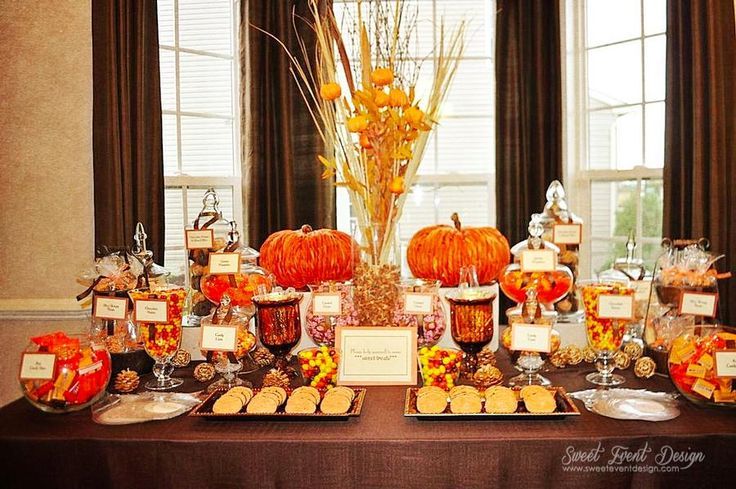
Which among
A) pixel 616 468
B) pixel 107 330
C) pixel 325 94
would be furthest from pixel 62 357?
pixel 616 468

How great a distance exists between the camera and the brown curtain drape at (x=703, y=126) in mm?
2510

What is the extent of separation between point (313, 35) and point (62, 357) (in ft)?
7.34

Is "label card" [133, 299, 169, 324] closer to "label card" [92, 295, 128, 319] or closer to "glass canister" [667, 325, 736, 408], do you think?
"label card" [92, 295, 128, 319]

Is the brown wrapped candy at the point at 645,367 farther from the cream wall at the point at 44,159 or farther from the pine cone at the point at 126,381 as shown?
the cream wall at the point at 44,159

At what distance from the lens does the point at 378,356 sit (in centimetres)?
169

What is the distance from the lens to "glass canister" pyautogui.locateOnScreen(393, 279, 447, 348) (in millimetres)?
1752

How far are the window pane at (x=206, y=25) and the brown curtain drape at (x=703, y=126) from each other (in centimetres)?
217

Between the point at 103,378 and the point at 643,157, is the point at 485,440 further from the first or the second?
the point at 643,157

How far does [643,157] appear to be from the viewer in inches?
121

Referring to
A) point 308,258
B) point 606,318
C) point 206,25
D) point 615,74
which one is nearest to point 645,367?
point 606,318

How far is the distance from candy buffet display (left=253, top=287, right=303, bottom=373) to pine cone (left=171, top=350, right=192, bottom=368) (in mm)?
319

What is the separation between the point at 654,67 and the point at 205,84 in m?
2.29

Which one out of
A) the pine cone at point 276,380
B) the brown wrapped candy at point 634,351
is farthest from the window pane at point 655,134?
the pine cone at point 276,380

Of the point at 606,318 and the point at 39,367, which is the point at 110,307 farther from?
the point at 606,318
